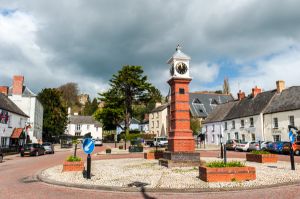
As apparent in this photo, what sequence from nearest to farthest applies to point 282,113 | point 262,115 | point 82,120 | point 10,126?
1. point 282,113
2. point 10,126
3. point 262,115
4. point 82,120

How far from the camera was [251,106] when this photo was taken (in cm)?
4588

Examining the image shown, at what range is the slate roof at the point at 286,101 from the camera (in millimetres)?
36938

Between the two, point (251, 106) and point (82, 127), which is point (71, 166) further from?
point (82, 127)

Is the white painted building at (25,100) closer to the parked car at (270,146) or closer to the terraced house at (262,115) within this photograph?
the terraced house at (262,115)

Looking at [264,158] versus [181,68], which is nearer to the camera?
[181,68]

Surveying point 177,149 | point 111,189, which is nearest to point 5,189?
point 111,189

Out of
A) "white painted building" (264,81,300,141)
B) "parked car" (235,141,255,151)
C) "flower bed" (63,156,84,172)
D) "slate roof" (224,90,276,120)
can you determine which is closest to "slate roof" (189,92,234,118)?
"slate roof" (224,90,276,120)

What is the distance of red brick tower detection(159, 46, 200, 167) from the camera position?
15.8 metres

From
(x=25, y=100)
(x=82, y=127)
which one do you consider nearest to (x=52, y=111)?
(x=25, y=100)

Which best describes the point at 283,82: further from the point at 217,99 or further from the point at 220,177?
the point at 220,177

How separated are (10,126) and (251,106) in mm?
37442

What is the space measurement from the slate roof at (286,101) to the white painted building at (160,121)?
31.3 meters

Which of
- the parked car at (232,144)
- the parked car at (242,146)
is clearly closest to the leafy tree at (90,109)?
the parked car at (232,144)

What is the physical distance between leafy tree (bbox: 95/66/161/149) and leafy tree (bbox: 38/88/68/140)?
12.9 metres
